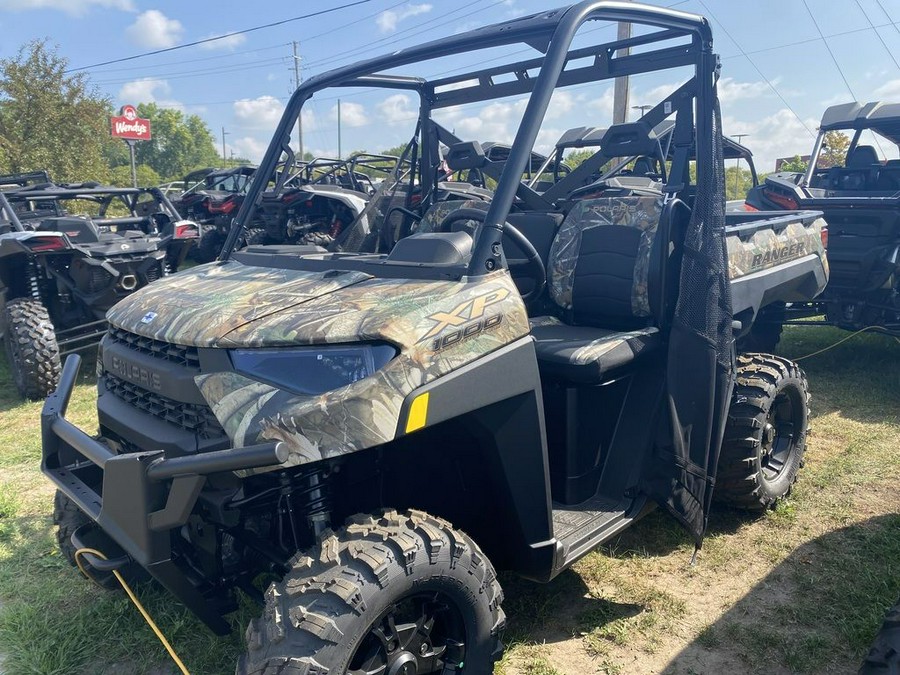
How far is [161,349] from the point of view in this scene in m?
2.22

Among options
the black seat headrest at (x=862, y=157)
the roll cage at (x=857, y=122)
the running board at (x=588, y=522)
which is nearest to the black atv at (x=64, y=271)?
the running board at (x=588, y=522)

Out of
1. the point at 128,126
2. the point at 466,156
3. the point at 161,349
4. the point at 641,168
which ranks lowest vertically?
the point at 161,349

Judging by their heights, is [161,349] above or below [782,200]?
below

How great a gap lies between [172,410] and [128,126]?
22541 mm

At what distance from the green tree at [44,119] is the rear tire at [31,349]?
1638 centimetres

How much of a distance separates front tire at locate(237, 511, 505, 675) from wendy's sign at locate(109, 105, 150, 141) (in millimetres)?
22125

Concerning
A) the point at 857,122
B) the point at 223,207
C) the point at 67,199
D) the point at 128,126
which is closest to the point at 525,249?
the point at 67,199

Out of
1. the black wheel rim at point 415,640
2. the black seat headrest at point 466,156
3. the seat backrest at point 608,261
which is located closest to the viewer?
the black wheel rim at point 415,640

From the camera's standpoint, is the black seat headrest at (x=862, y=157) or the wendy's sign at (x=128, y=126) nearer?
the black seat headrest at (x=862, y=157)

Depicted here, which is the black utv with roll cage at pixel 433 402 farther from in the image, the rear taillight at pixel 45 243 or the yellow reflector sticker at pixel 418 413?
the rear taillight at pixel 45 243

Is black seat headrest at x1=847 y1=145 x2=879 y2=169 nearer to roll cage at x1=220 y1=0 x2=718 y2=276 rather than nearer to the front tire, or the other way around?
roll cage at x1=220 y1=0 x2=718 y2=276

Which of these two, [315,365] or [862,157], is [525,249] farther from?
[862,157]

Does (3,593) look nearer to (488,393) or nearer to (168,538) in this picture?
(168,538)

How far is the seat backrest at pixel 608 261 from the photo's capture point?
3129mm
